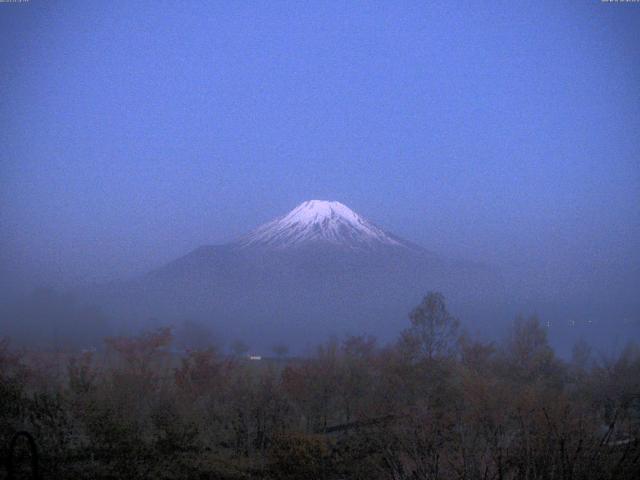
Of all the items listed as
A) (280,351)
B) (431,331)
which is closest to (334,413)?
(431,331)

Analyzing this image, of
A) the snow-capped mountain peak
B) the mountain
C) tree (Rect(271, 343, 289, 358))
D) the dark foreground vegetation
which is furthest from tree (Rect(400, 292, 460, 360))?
the snow-capped mountain peak

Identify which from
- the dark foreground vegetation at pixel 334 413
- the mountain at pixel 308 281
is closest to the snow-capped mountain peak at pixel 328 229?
the mountain at pixel 308 281

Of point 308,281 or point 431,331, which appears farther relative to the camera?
point 308,281

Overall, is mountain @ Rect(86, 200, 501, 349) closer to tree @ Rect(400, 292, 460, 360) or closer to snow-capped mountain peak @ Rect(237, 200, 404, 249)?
snow-capped mountain peak @ Rect(237, 200, 404, 249)

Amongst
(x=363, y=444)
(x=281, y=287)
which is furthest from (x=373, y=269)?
(x=363, y=444)

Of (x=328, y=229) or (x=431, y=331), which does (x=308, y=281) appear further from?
(x=431, y=331)

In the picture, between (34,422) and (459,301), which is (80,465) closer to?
(34,422)
